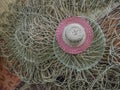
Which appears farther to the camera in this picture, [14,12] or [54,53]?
[14,12]

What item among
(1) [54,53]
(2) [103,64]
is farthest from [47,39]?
(2) [103,64]

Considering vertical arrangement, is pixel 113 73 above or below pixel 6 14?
below

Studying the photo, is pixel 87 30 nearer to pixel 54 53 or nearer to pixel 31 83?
pixel 54 53

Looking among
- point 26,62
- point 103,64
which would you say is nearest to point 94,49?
point 103,64

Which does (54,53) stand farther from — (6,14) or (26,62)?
(6,14)

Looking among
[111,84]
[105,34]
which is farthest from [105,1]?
[111,84]

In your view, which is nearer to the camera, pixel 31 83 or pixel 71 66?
pixel 71 66

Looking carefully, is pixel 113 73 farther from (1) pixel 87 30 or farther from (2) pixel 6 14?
(2) pixel 6 14

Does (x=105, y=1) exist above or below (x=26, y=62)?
above
